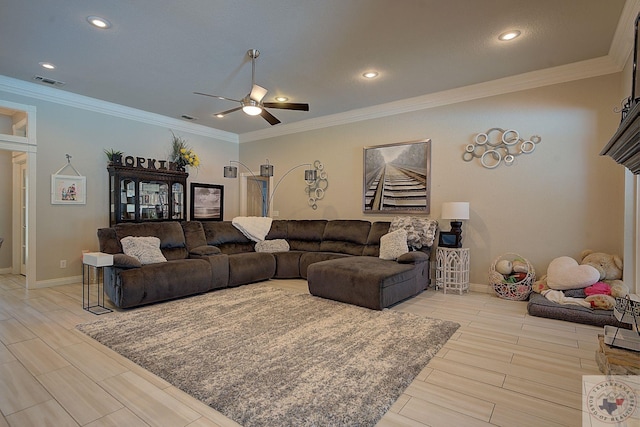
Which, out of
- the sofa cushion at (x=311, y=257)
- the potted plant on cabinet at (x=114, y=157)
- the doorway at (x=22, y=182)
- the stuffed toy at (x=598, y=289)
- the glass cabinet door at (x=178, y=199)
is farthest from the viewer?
the glass cabinet door at (x=178, y=199)

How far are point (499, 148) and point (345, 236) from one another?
2583 millimetres

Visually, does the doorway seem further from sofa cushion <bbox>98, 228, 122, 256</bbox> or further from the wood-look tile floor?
the wood-look tile floor

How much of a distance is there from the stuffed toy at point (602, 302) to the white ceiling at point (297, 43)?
2.51 metres

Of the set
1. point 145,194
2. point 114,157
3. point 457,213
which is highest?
point 114,157

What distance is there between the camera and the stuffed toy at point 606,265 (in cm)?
346

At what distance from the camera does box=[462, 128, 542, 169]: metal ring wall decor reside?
4207mm

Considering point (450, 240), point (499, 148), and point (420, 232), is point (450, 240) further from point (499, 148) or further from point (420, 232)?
point (499, 148)

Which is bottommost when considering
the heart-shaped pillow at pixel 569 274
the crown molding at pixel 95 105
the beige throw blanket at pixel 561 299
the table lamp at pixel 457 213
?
the beige throw blanket at pixel 561 299

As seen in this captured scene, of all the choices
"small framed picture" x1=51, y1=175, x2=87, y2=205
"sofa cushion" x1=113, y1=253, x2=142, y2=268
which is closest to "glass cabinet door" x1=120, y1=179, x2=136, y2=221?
"small framed picture" x1=51, y1=175, x2=87, y2=205

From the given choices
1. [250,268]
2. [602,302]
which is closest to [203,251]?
[250,268]

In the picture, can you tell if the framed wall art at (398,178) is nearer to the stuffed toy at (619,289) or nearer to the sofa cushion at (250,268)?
the sofa cushion at (250,268)

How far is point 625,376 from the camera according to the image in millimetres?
1824

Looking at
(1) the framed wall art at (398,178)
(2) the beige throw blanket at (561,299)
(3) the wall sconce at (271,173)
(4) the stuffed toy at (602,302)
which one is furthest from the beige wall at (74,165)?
(4) the stuffed toy at (602,302)

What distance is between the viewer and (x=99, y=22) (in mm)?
2996
